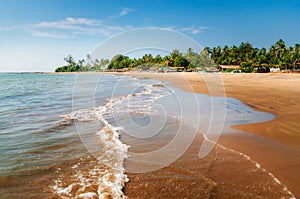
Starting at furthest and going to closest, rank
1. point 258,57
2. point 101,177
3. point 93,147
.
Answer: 1. point 258,57
2. point 93,147
3. point 101,177

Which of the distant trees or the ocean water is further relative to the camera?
the distant trees

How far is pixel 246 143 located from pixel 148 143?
2177 millimetres

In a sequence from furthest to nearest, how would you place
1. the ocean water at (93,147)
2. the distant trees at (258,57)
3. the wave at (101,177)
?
the distant trees at (258,57), the ocean water at (93,147), the wave at (101,177)

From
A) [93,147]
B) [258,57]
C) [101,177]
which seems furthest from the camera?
[258,57]

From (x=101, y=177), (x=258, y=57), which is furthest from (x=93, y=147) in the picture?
(x=258, y=57)

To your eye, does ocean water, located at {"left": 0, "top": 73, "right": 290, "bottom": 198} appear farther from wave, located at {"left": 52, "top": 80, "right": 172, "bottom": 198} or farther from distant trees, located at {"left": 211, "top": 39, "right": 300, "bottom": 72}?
distant trees, located at {"left": 211, "top": 39, "right": 300, "bottom": 72}

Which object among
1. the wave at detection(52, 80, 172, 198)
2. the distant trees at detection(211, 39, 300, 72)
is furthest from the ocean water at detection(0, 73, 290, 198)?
the distant trees at detection(211, 39, 300, 72)

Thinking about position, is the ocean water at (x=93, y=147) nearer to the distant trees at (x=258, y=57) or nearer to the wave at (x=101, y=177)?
the wave at (x=101, y=177)

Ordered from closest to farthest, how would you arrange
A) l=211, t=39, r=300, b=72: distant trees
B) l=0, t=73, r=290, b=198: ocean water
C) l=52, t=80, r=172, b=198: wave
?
l=52, t=80, r=172, b=198: wave → l=0, t=73, r=290, b=198: ocean water → l=211, t=39, r=300, b=72: distant trees

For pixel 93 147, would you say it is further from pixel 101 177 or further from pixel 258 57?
pixel 258 57

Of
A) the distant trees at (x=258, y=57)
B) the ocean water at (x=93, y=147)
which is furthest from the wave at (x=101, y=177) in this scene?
the distant trees at (x=258, y=57)

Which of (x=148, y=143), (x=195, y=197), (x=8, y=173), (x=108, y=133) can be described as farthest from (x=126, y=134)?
(x=195, y=197)

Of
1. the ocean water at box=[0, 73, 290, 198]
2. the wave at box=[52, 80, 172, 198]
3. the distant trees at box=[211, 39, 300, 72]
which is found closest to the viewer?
the wave at box=[52, 80, 172, 198]

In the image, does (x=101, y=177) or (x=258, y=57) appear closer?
(x=101, y=177)
